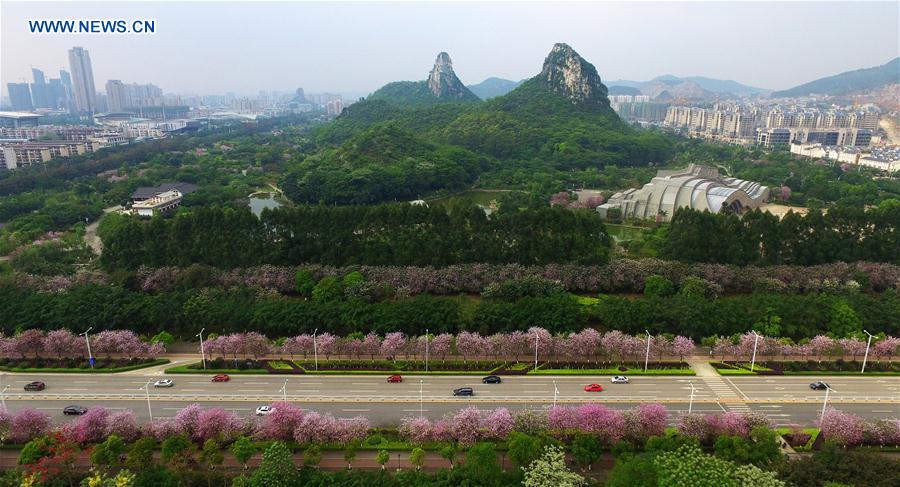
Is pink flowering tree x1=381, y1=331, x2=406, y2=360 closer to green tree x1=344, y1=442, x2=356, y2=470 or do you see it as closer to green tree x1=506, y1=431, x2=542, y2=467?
green tree x1=344, y1=442, x2=356, y2=470

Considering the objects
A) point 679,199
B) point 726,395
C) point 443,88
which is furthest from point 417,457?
point 443,88

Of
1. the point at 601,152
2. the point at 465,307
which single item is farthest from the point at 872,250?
the point at 601,152

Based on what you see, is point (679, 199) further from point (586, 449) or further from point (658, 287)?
point (586, 449)

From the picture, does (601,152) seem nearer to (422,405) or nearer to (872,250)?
(872,250)

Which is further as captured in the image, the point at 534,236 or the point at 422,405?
the point at 534,236

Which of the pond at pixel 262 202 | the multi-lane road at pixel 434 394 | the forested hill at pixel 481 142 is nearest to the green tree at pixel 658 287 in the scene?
the multi-lane road at pixel 434 394

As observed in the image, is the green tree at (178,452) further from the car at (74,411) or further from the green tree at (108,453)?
the car at (74,411)

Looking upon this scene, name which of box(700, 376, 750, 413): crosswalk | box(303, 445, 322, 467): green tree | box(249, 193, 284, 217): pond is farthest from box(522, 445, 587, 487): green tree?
box(249, 193, 284, 217): pond

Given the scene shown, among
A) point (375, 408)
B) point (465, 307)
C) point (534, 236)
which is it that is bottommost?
point (375, 408)
